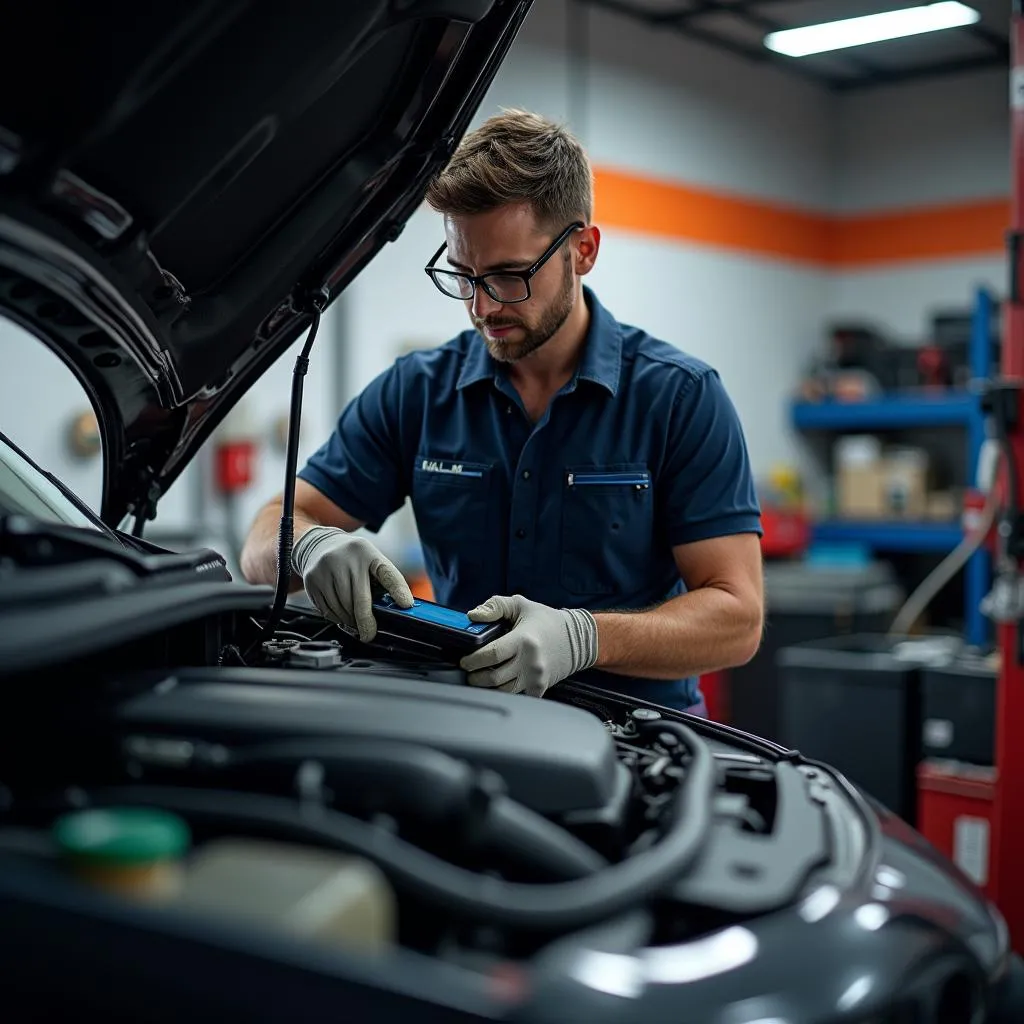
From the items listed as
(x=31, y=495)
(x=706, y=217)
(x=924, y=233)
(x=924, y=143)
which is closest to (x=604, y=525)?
(x=31, y=495)

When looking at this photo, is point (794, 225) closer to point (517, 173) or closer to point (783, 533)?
point (783, 533)

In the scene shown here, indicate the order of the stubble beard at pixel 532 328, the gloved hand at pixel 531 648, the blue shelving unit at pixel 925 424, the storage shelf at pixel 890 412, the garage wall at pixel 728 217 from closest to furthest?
the gloved hand at pixel 531 648 < the stubble beard at pixel 532 328 < the garage wall at pixel 728 217 < the blue shelving unit at pixel 925 424 < the storage shelf at pixel 890 412

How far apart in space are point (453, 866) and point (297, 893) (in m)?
0.19

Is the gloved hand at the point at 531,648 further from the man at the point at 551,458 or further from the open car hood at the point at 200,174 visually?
the open car hood at the point at 200,174

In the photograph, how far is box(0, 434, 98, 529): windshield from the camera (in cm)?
147

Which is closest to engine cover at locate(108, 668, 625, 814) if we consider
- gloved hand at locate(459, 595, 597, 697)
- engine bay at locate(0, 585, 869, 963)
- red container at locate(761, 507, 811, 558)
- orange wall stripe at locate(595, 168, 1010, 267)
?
engine bay at locate(0, 585, 869, 963)

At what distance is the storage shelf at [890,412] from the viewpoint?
6.31m

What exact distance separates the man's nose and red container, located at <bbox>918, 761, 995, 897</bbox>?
1.96 metres

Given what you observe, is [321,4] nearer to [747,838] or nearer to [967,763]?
[747,838]

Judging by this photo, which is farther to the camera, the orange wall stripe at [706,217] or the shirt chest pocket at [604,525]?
the orange wall stripe at [706,217]

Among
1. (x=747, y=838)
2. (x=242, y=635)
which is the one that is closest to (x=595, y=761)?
(x=747, y=838)

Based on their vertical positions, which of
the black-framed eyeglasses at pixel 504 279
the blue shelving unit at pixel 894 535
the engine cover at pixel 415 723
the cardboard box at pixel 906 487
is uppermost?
the black-framed eyeglasses at pixel 504 279

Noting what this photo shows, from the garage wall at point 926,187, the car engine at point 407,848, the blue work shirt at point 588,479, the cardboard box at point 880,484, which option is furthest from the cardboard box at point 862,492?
the car engine at point 407,848

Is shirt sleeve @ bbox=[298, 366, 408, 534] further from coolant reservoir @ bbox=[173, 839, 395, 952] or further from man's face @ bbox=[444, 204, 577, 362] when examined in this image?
coolant reservoir @ bbox=[173, 839, 395, 952]
